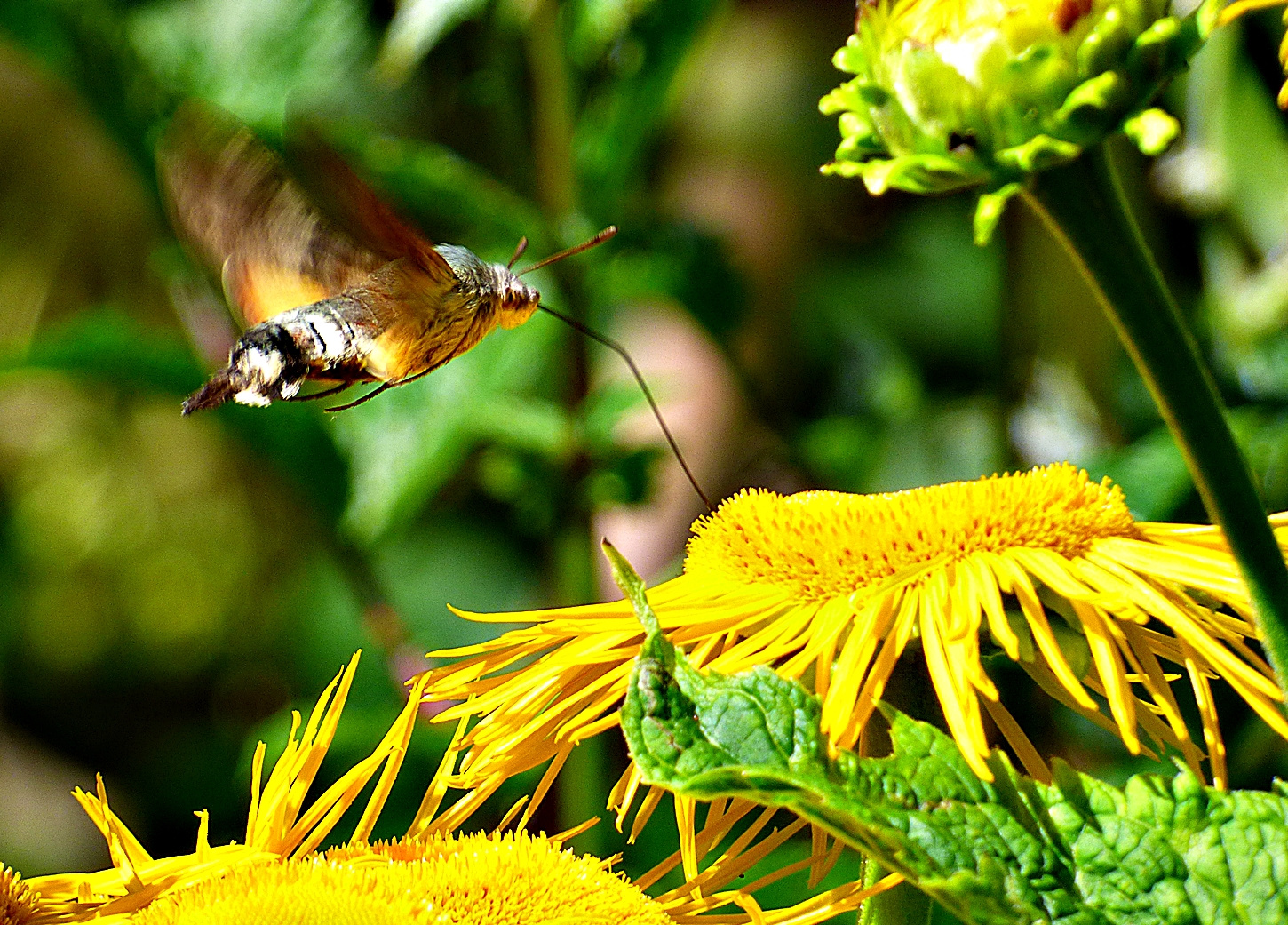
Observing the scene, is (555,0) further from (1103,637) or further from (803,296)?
(803,296)

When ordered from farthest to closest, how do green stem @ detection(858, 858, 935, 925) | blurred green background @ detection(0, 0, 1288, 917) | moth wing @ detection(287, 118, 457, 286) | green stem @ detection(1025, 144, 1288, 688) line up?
1. blurred green background @ detection(0, 0, 1288, 917)
2. moth wing @ detection(287, 118, 457, 286)
3. green stem @ detection(858, 858, 935, 925)
4. green stem @ detection(1025, 144, 1288, 688)

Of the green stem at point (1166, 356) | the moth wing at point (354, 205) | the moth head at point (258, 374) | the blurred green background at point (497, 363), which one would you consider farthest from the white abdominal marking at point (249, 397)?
the green stem at point (1166, 356)

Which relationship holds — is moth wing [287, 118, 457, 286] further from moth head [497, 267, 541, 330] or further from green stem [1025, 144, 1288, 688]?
green stem [1025, 144, 1288, 688]

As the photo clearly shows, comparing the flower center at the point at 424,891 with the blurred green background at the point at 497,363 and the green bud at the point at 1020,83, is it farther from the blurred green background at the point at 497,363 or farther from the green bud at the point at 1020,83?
the green bud at the point at 1020,83

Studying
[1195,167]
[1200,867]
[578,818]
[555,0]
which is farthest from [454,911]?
[1195,167]

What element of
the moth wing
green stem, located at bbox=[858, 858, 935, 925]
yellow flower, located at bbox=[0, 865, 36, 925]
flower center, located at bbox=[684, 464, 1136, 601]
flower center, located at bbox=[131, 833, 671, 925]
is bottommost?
green stem, located at bbox=[858, 858, 935, 925]

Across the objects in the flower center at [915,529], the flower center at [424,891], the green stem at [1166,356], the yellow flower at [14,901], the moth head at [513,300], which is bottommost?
the yellow flower at [14,901]

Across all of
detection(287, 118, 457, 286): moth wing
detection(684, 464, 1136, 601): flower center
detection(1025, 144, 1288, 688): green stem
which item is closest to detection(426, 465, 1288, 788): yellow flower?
detection(684, 464, 1136, 601): flower center
